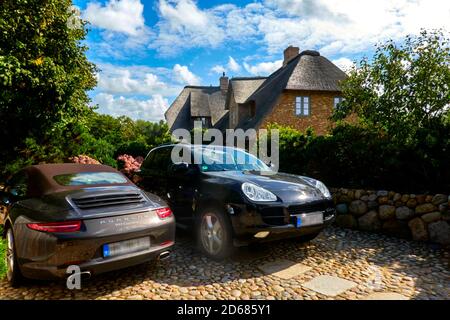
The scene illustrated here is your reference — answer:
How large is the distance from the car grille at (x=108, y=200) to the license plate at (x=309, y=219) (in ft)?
6.82

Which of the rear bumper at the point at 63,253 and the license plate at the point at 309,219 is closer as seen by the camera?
the rear bumper at the point at 63,253

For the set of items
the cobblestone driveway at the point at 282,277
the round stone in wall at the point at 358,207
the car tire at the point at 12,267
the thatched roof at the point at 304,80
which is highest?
the thatched roof at the point at 304,80

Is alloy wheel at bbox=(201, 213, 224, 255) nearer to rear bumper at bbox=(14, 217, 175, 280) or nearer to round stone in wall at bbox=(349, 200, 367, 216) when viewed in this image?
rear bumper at bbox=(14, 217, 175, 280)

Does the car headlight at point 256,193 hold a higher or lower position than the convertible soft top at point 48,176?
lower

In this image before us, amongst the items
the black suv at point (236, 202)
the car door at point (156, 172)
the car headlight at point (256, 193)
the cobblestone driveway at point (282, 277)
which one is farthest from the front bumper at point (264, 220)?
the car door at point (156, 172)

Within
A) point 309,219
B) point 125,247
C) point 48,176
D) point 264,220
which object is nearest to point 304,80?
point 309,219

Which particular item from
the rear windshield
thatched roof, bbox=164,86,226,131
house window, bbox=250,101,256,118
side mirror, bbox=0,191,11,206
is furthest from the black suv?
thatched roof, bbox=164,86,226,131

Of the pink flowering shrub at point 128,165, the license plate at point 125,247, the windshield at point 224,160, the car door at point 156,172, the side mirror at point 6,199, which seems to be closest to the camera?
the license plate at point 125,247

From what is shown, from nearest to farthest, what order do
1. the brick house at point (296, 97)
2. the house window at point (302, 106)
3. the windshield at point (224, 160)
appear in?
the windshield at point (224, 160), the brick house at point (296, 97), the house window at point (302, 106)

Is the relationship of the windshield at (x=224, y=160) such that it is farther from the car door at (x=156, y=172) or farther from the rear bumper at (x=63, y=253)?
the rear bumper at (x=63, y=253)

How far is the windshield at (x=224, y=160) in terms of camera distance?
4.84m

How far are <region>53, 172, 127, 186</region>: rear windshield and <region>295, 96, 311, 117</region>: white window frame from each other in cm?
1668

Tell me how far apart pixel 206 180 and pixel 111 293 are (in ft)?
6.44
